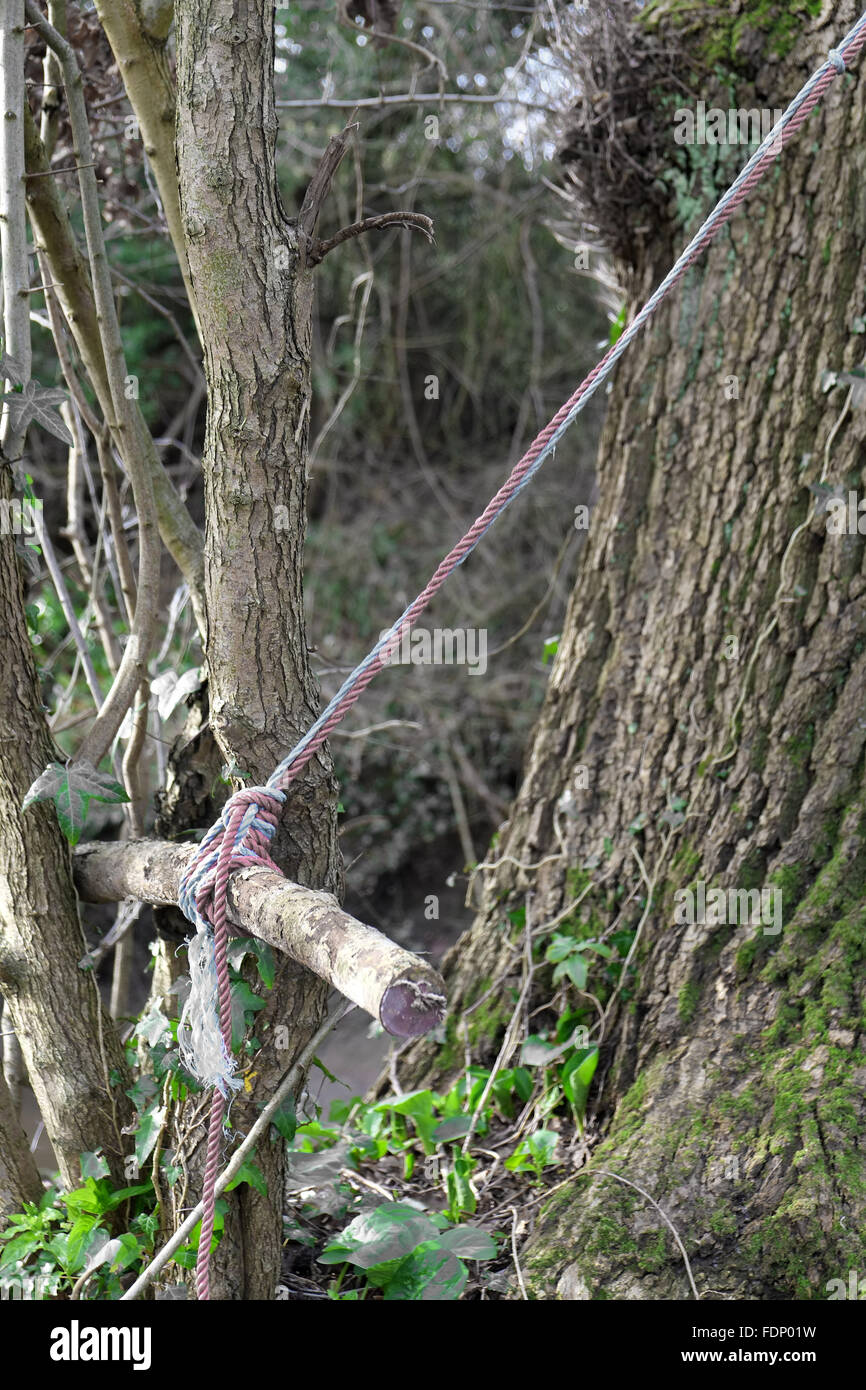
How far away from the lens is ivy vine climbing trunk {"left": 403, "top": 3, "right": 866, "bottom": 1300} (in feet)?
5.35

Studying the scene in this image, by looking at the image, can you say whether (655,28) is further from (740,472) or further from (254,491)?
(254,491)

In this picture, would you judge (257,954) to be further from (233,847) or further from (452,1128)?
(452,1128)

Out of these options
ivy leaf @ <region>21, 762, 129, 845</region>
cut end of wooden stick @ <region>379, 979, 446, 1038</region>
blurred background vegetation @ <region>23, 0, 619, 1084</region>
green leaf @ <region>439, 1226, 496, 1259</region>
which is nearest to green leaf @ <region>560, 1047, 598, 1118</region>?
green leaf @ <region>439, 1226, 496, 1259</region>

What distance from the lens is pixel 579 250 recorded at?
2518 mm

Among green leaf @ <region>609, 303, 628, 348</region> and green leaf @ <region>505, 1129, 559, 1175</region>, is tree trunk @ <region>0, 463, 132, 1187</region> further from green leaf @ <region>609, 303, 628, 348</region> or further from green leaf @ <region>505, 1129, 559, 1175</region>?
green leaf @ <region>609, 303, 628, 348</region>

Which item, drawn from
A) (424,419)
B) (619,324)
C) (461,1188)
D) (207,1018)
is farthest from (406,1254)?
(424,419)

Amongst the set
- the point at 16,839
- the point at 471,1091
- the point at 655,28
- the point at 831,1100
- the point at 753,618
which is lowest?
the point at 471,1091

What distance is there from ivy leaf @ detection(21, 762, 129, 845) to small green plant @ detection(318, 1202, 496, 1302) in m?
0.73

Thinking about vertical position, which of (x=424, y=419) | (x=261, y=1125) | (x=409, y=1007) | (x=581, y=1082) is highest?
(x=424, y=419)

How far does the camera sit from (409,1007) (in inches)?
37.5

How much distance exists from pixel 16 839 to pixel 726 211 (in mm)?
1264

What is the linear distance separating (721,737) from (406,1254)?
3.48 feet
